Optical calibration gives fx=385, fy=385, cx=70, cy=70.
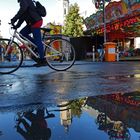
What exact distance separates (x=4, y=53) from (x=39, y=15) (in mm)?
1274

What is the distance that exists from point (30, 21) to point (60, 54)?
116 cm

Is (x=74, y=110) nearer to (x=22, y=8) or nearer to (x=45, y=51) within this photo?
(x=22, y=8)

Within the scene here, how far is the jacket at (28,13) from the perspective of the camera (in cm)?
754

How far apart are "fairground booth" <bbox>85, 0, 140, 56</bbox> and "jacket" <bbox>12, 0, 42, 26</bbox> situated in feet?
67.2

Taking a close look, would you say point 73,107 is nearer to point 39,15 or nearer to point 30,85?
point 30,85

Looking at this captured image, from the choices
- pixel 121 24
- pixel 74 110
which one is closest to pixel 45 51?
pixel 74 110

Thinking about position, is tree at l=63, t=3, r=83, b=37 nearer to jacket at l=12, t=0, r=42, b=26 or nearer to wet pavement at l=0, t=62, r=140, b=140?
jacket at l=12, t=0, r=42, b=26

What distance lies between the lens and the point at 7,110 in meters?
3.51

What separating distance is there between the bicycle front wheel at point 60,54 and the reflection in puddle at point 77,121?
4274mm

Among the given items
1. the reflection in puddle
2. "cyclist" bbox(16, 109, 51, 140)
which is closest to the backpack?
the reflection in puddle

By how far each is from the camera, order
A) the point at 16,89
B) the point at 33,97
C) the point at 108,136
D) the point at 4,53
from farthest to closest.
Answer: the point at 4,53, the point at 16,89, the point at 33,97, the point at 108,136

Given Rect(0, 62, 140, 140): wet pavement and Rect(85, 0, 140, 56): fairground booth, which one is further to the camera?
Rect(85, 0, 140, 56): fairground booth

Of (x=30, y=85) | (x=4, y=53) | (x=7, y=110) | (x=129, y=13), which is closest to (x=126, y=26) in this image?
(x=129, y=13)

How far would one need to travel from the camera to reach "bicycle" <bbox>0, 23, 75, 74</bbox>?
798 centimetres
